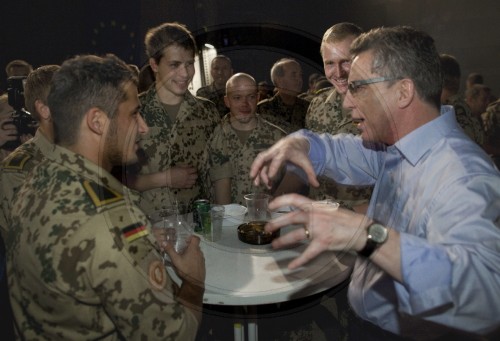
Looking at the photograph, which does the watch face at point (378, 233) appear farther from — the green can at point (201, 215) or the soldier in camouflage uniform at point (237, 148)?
the soldier in camouflage uniform at point (237, 148)

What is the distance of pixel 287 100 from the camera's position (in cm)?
399

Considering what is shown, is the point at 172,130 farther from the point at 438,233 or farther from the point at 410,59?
the point at 438,233

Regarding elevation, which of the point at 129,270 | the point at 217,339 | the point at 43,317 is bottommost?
the point at 217,339

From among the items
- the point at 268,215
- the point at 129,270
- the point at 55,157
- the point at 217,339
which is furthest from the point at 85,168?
the point at 217,339

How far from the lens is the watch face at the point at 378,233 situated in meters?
0.92

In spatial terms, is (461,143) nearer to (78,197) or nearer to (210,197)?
(78,197)

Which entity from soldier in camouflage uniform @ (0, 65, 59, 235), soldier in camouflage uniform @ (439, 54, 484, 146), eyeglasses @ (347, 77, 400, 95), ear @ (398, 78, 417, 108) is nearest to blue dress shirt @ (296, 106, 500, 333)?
ear @ (398, 78, 417, 108)

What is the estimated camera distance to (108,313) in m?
1.12

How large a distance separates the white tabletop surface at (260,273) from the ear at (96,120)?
0.67m

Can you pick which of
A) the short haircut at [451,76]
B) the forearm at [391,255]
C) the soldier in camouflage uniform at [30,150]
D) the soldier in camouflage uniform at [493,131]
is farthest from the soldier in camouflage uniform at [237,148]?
the soldier in camouflage uniform at [493,131]

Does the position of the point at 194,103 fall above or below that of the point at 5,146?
above

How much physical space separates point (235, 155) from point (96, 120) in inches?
59.6

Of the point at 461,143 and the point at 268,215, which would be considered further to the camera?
the point at 268,215

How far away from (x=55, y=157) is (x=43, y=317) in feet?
1.62
